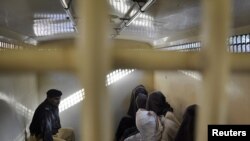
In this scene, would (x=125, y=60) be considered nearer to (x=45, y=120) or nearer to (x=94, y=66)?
(x=94, y=66)

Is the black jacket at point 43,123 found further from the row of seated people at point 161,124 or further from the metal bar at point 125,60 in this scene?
the metal bar at point 125,60

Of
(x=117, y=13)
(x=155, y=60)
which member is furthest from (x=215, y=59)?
(x=117, y=13)

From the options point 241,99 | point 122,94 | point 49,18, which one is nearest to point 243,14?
point 241,99

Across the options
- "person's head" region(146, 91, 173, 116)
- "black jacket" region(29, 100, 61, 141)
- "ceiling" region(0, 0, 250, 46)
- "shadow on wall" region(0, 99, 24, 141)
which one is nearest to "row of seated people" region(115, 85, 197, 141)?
"person's head" region(146, 91, 173, 116)

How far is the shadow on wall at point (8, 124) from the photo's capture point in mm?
2739

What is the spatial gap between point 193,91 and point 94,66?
272 cm

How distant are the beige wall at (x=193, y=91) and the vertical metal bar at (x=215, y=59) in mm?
16

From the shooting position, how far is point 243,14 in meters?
1.77

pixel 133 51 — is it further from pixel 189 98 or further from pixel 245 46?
Result: pixel 189 98

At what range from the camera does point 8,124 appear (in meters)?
2.95

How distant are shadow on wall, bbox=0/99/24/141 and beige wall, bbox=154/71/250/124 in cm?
145

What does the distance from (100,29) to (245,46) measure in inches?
69.8

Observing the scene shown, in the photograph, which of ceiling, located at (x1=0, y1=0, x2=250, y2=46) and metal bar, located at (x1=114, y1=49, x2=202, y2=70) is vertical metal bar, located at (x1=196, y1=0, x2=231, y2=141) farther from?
ceiling, located at (x1=0, y1=0, x2=250, y2=46)

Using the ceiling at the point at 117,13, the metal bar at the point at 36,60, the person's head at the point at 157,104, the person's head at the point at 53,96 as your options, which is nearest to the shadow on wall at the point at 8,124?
the person's head at the point at 53,96
